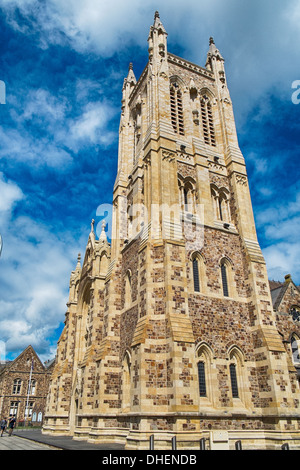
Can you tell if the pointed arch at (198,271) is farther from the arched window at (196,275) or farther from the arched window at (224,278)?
the arched window at (224,278)

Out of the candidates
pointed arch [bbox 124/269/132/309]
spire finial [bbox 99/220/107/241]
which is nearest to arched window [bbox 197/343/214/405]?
pointed arch [bbox 124/269/132/309]

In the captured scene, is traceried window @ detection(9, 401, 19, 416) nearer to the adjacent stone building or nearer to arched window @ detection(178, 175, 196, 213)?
the adjacent stone building

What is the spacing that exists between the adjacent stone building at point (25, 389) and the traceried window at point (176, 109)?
119ft

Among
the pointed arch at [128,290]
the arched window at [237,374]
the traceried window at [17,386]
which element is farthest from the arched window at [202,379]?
the traceried window at [17,386]

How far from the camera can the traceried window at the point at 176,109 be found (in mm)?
24812

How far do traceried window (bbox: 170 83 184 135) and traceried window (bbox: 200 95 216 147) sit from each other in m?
1.96

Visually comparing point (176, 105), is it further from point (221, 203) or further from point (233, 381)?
point (233, 381)

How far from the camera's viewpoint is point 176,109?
25.6 metres

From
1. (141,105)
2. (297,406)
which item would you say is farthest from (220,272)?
(141,105)

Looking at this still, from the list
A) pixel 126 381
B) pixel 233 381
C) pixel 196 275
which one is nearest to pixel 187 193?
pixel 196 275

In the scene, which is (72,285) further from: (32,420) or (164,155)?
(32,420)

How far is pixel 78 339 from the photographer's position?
28906mm

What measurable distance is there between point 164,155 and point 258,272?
8898 mm

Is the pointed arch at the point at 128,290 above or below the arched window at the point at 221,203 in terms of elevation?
below
